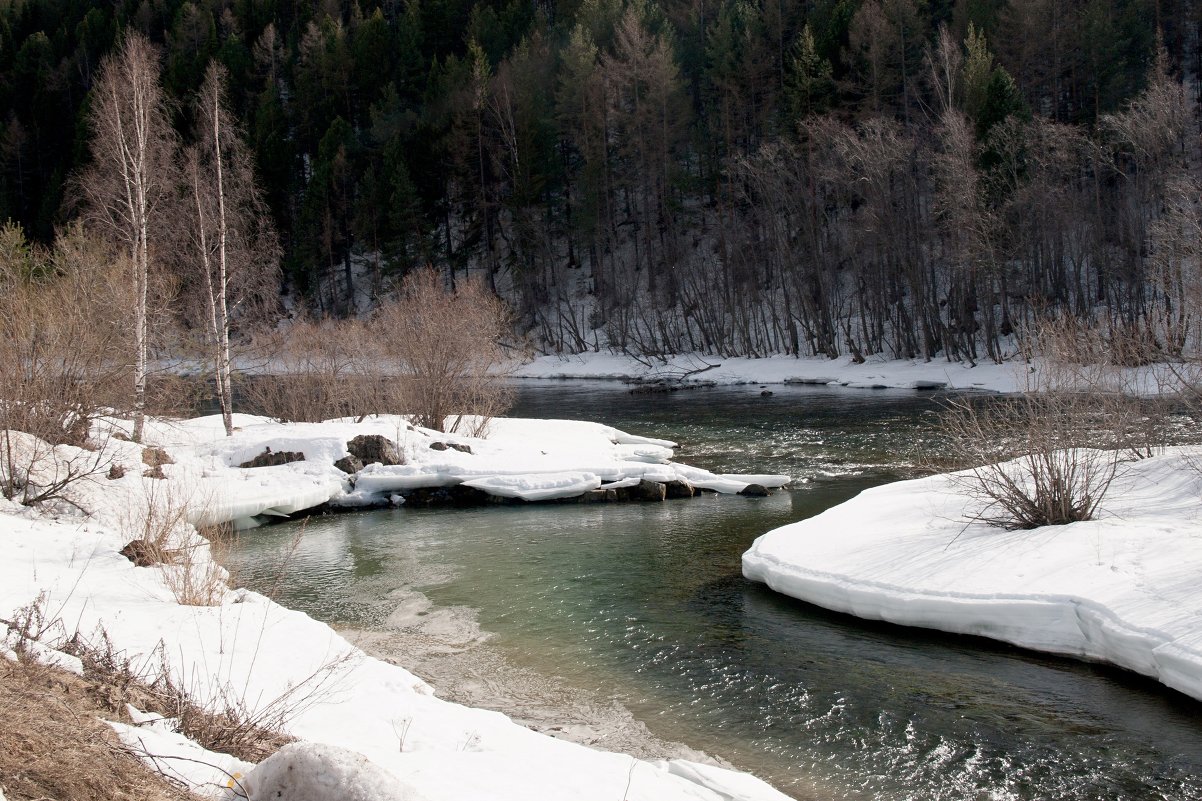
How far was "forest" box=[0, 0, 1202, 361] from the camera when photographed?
1464 inches

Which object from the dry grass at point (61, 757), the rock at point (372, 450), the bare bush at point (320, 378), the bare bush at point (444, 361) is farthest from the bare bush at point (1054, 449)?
the bare bush at point (320, 378)

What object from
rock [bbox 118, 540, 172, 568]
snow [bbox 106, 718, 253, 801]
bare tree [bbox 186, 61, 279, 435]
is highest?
bare tree [bbox 186, 61, 279, 435]

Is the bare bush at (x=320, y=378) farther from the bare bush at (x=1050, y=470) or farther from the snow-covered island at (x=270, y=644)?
the bare bush at (x=1050, y=470)

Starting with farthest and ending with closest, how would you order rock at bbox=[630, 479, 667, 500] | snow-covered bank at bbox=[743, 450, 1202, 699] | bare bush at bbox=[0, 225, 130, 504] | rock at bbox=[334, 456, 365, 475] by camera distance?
rock at bbox=[334, 456, 365, 475] → rock at bbox=[630, 479, 667, 500] → bare bush at bbox=[0, 225, 130, 504] → snow-covered bank at bbox=[743, 450, 1202, 699]

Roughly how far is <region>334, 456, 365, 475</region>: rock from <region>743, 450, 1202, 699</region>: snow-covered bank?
32.8ft

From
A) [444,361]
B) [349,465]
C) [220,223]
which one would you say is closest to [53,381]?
[349,465]

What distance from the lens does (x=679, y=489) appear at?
1892 cm

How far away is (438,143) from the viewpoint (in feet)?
196

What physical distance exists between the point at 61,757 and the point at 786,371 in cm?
3904

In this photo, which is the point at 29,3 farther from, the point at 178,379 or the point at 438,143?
the point at 178,379

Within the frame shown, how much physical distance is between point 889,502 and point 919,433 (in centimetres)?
1059

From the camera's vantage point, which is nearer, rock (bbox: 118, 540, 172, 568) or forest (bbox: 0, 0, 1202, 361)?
rock (bbox: 118, 540, 172, 568)

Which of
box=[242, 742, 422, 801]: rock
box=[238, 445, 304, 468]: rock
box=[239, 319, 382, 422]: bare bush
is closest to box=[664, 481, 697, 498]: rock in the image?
box=[238, 445, 304, 468]: rock

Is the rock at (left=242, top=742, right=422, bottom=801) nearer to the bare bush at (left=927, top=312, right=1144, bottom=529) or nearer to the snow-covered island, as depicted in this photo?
the snow-covered island
